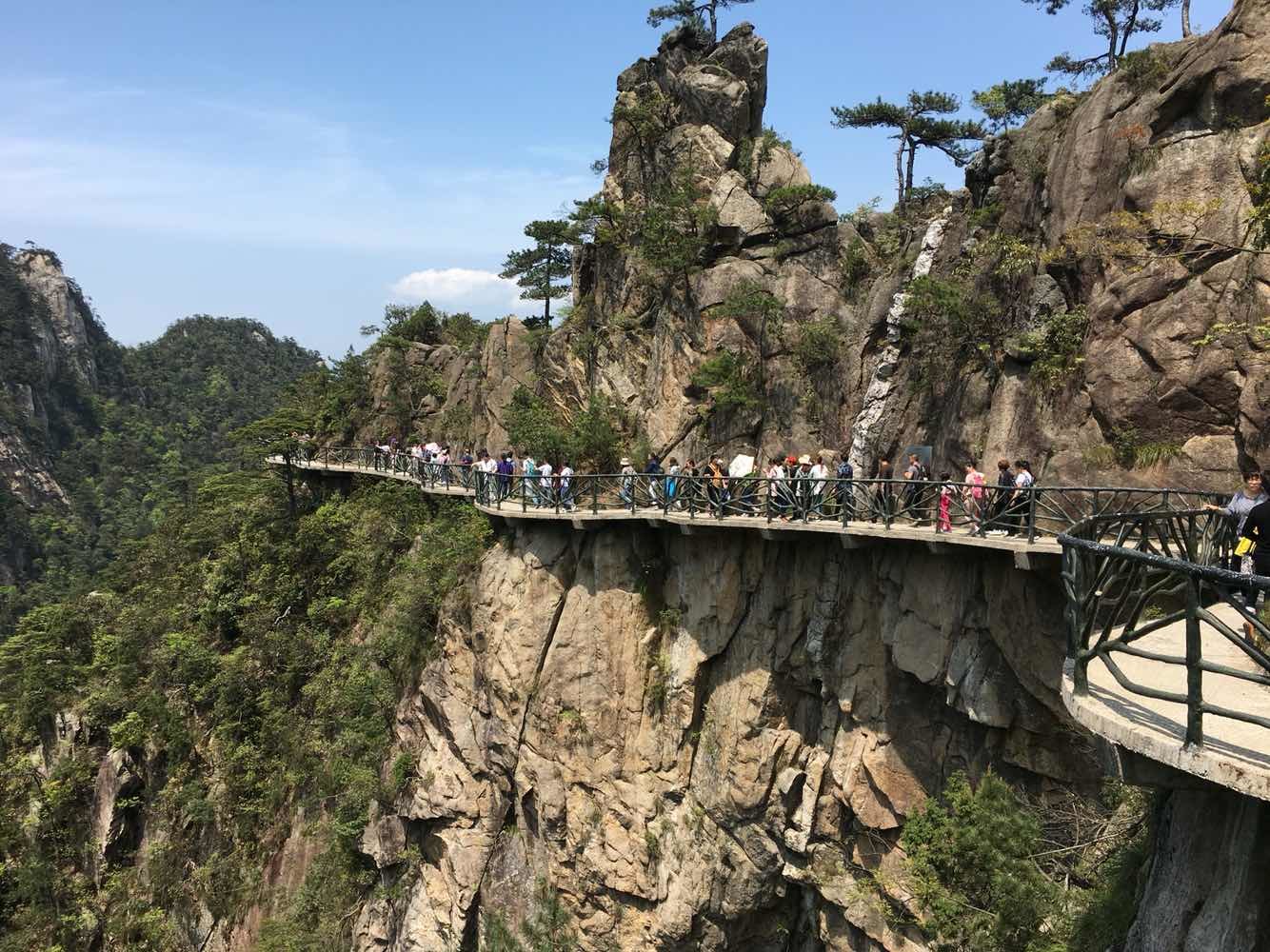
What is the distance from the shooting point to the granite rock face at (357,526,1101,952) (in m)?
13.6

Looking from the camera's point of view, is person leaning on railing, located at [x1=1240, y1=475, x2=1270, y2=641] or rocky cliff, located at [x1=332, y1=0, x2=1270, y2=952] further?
rocky cliff, located at [x1=332, y1=0, x2=1270, y2=952]

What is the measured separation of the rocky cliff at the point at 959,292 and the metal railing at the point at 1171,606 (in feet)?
15.7

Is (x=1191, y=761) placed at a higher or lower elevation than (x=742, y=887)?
higher

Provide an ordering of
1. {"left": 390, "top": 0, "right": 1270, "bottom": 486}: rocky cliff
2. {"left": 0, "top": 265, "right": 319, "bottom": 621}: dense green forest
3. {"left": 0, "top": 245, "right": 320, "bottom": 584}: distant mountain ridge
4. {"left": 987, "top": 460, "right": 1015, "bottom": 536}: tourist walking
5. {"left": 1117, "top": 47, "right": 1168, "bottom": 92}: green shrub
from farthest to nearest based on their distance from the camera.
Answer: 1. {"left": 0, "top": 245, "right": 320, "bottom": 584}: distant mountain ridge
2. {"left": 0, "top": 265, "right": 319, "bottom": 621}: dense green forest
3. {"left": 1117, "top": 47, "right": 1168, "bottom": 92}: green shrub
4. {"left": 390, "top": 0, "right": 1270, "bottom": 486}: rocky cliff
5. {"left": 987, "top": 460, "right": 1015, "bottom": 536}: tourist walking

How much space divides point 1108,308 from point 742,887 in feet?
46.3

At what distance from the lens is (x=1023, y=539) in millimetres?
11719

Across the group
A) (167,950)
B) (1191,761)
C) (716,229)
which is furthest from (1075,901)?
(167,950)

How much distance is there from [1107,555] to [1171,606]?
5812mm

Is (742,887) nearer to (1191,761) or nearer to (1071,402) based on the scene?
(1071,402)

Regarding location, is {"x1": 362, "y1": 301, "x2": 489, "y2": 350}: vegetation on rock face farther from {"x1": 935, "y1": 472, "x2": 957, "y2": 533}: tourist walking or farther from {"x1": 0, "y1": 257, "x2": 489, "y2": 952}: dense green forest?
{"x1": 935, "y1": 472, "x2": 957, "y2": 533}: tourist walking

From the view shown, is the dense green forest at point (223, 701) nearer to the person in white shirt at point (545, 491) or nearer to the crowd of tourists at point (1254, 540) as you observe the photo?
the person in white shirt at point (545, 491)

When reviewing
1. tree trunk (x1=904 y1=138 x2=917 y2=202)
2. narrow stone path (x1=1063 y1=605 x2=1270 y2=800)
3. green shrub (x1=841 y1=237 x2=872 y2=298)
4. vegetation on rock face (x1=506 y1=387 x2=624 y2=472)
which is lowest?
narrow stone path (x1=1063 y1=605 x2=1270 y2=800)

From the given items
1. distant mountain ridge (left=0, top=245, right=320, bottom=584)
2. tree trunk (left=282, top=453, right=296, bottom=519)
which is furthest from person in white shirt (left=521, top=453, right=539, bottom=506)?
distant mountain ridge (left=0, top=245, right=320, bottom=584)

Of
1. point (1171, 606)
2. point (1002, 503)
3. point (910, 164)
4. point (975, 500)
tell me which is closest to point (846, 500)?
point (975, 500)
